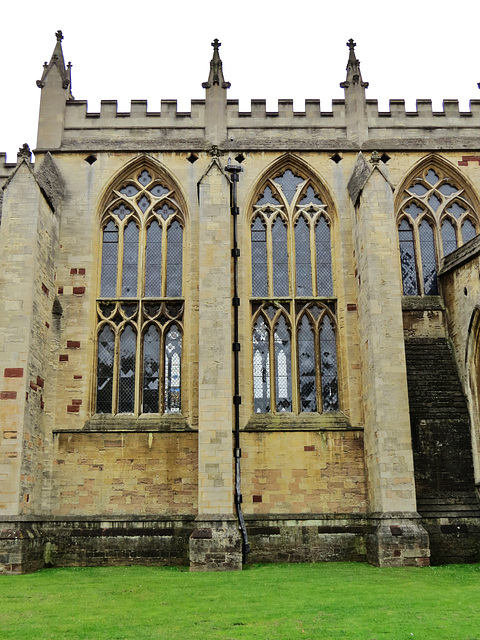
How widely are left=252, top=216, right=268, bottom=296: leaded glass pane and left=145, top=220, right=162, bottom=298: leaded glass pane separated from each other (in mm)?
2529

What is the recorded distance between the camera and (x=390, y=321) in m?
15.3

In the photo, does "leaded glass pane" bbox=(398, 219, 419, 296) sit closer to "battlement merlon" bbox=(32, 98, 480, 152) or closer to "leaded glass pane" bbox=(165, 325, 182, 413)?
"battlement merlon" bbox=(32, 98, 480, 152)

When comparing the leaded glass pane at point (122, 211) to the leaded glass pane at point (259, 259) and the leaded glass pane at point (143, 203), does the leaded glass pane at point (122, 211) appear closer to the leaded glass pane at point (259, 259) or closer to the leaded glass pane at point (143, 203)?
the leaded glass pane at point (143, 203)

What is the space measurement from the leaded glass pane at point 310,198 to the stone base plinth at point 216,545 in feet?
28.8

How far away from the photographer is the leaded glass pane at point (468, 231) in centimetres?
1795

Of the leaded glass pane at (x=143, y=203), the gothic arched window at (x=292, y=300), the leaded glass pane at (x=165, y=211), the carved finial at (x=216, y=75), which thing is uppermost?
the carved finial at (x=216, y=75)

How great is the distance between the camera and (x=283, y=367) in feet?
54.5

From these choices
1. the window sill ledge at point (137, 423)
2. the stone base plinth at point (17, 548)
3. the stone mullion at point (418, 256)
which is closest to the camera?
the stone base plinth at point (17, 548)

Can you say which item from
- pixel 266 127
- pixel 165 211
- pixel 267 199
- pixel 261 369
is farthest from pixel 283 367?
pixel 266 127

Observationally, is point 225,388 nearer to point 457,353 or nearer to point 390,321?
point 390,321

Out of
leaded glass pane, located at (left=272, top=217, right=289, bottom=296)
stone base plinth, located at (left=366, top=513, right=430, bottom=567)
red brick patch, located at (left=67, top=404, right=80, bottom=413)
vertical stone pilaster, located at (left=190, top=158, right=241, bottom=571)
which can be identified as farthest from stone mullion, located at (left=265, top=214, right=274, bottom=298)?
stone base plinth, located at (left=366, top=513, right=430, bottom=567)

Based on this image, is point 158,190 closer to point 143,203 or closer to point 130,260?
point 143,203

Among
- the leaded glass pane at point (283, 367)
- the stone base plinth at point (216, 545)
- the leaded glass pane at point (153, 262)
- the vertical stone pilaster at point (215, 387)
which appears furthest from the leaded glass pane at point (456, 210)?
the stone base plinth at point (216, 545)

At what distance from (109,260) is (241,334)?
4.19m
